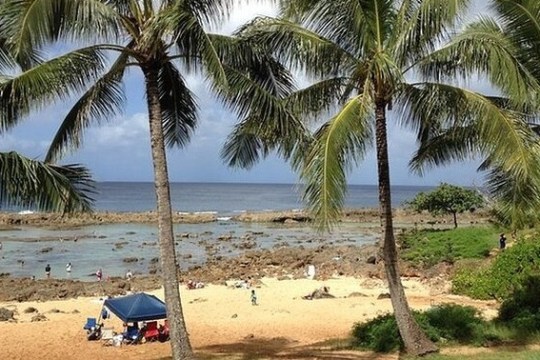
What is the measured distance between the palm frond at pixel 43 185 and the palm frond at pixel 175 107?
3337mm

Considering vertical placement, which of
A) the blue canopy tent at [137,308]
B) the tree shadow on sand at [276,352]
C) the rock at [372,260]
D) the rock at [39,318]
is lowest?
the rock at [39,318]

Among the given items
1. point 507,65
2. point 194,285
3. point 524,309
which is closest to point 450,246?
point 194,285

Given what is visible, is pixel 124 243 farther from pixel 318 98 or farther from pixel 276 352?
pixel 318 98

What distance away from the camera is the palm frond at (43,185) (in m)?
7.56

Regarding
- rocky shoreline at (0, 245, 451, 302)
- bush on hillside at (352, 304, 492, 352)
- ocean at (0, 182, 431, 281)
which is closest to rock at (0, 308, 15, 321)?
rocky shoreline at (0, 245, 451, 302)

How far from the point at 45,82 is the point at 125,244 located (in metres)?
37.5

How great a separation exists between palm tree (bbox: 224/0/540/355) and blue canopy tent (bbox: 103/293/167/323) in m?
5.14

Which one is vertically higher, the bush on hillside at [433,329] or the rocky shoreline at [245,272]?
the bush on hillside at [433,329]

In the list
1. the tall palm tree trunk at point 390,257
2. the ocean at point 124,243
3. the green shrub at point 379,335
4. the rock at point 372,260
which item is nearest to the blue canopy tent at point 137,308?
the green shrub at point 379,335

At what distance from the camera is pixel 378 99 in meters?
9.62

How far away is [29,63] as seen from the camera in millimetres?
7988

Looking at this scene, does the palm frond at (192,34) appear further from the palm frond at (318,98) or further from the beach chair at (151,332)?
the beach chair at (151,332)

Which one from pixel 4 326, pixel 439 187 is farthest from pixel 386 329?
pixel 439 187

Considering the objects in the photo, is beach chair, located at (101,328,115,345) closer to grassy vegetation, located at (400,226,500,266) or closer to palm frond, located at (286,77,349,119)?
palm frond, located at (286,77,349,119)
